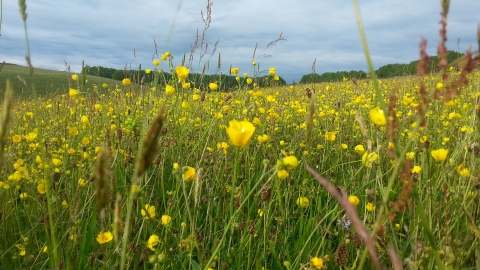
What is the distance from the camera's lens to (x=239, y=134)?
3.67 ft

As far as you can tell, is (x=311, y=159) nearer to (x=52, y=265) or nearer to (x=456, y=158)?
(x=456, y=158)

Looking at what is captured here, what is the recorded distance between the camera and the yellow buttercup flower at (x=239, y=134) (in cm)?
111

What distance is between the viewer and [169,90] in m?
2.80

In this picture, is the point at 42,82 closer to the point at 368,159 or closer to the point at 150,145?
the point at 368,159

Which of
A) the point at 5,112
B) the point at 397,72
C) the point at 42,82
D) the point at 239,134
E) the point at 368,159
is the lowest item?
the point at 42,82

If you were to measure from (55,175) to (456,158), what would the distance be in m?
1.97

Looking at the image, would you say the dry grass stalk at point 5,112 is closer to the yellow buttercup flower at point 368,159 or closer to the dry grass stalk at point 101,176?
the dry grass stalk at point 101,176

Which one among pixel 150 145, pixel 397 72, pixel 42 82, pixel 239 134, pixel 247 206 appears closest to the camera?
pixel 150 145

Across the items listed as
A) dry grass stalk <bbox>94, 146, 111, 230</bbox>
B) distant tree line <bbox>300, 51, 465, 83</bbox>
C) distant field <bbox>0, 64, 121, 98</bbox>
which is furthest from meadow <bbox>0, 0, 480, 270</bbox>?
distant field <bbox>0, 64, 121, 98</bbox>

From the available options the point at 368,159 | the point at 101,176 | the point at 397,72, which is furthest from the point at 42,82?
the point at 101,176

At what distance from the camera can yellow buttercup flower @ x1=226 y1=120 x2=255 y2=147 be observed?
111 cm

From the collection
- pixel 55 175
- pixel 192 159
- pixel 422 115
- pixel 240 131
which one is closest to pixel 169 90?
pixel 192 159

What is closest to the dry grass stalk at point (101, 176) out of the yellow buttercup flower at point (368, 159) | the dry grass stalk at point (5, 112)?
the dry grass stalk at point (5, 112)

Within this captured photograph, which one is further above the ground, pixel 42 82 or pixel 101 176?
pixel 101 176
